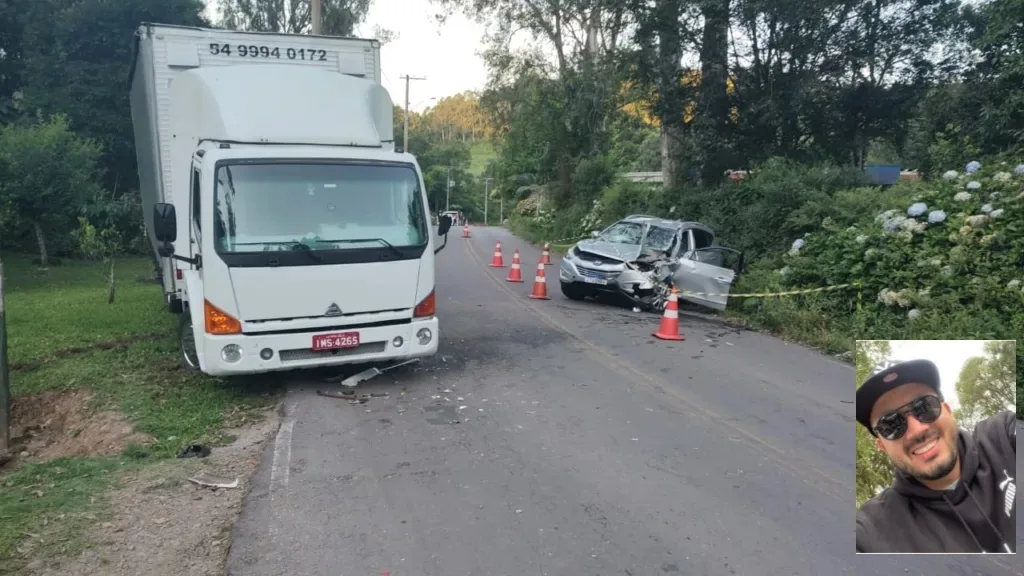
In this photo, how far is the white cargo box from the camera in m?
8.69

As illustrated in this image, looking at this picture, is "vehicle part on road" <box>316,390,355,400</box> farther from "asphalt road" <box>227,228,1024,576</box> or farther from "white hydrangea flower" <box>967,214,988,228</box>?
"white hydrangea flower" <box>967,214,988,228</box>

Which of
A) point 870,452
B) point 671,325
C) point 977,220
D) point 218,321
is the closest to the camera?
point 870,452

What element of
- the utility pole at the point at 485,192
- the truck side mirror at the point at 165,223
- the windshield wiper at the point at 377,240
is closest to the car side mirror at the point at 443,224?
the windshield wiper at the point at 377,240

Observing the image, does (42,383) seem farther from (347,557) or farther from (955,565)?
(955,565)

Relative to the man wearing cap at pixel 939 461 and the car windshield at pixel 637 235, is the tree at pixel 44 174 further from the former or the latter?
the man wearing cap at pixel 939 461

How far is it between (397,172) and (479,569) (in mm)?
4689

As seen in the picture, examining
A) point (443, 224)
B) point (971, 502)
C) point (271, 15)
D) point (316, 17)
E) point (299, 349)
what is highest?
point (271, 15)

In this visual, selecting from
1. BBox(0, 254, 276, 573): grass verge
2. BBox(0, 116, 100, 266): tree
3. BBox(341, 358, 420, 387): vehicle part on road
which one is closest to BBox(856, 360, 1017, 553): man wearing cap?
BBox(0, 254, 276, 573): grass verge

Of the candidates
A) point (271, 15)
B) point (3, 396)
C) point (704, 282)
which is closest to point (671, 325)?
point (704, 282)

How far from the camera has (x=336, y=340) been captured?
7309 millimetres

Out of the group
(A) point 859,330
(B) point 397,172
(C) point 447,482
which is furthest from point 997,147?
(C) point 447,482

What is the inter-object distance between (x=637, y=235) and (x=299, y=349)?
8768 mm

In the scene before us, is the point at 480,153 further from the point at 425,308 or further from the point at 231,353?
the point at 231,353

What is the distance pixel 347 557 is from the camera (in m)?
4.20
